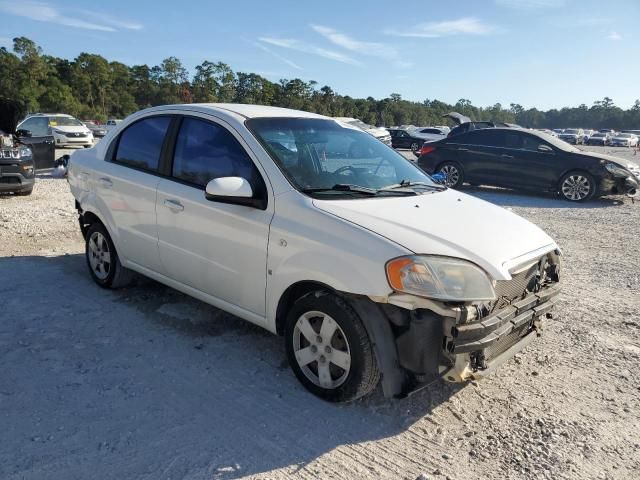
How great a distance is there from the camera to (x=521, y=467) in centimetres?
262

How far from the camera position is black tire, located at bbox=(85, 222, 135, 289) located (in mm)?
4777

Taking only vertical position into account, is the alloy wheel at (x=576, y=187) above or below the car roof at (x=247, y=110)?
below

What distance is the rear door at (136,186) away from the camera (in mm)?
4215

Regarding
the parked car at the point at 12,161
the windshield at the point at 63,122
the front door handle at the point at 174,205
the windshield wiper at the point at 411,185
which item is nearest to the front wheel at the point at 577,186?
the windshield wiper at the point at 411,185

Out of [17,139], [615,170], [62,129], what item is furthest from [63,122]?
[615,170]

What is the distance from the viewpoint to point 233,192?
3.24 meters

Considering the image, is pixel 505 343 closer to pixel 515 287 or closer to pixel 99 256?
pixel 515 287

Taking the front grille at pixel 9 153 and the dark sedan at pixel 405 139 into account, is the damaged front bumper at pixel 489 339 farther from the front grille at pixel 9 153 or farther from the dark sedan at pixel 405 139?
the dark sedan at pixel 405 139

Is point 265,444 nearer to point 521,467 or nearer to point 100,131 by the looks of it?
point 521,467

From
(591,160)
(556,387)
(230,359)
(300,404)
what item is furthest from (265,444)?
(591,160)

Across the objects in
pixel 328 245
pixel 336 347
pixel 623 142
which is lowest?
pixel 336 347

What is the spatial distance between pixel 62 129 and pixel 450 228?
21893 millimetres

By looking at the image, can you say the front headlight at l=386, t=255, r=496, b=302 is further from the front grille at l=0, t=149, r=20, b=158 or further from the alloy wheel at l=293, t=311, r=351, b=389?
the front grille at l=0, t=149, r=20, b=158

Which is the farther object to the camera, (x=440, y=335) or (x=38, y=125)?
(x=38, y=125)
